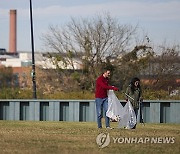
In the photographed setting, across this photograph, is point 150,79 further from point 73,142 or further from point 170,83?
point 73,142

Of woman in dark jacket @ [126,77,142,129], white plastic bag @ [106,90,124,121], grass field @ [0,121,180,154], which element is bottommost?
grass field @ [0,121,180,154]

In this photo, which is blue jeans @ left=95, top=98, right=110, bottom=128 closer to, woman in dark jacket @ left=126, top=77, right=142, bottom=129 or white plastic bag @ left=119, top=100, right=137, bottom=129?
white plastic bag @ left=119, top=100, right=137, bottom=129

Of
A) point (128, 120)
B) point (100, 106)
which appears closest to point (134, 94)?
point (128, 120)

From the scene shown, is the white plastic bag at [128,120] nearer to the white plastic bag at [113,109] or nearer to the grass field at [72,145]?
the white plastic bag at [113,109]

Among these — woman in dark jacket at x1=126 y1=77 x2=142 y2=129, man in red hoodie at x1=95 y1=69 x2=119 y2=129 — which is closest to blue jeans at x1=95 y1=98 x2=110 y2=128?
man in red hoodie at x1=95 y1=69 x2=119 y2=129

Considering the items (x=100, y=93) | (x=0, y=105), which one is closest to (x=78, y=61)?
(x=0, y=105)

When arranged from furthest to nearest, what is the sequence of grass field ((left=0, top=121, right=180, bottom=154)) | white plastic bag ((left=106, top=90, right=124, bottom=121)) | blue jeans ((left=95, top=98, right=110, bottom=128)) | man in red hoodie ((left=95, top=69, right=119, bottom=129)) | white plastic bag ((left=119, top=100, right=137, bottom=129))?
white plastic bag ((left=119, top=100, right=137, bottom=129)), white plastic bag ((left=106, top=90, right=124, bottom=121)), blue jeans ((left=95, top=98, right=110, bottom=128)), man in red hoodie ((left=95, top=69, right=119, bottom=129)), grass field ((left=0, top=121, right=180, bottom=154))

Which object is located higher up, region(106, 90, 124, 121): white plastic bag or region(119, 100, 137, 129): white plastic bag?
region(106, 90, 124, 121): white plastic bag

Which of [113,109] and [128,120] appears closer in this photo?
[113,109]

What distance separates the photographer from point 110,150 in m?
13.0

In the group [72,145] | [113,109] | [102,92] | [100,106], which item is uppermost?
[102,92]

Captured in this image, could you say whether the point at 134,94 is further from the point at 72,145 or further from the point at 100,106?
the point at 72,145

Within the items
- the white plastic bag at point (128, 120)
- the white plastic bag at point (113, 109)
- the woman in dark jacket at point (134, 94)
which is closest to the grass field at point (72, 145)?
the white plastic bag at point (113, 109)

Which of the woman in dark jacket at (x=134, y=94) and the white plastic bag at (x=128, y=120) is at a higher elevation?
the woman in dark jacket at (x=134, y=94)
